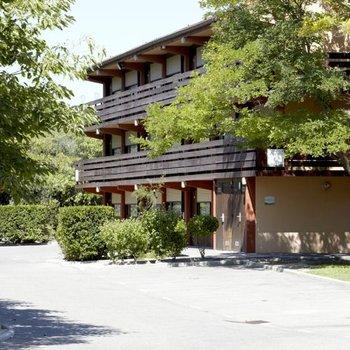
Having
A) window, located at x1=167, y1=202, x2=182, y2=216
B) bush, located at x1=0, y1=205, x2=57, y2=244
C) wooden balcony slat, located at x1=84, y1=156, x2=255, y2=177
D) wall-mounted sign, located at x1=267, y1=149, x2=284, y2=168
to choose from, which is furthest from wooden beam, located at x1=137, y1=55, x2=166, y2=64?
wall-mounted sign, located at x1=267, y1=149, x2=284, y2=168

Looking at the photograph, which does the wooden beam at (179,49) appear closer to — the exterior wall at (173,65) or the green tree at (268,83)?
the exterior wall at (173,65)

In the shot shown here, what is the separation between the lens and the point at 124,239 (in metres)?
31.1

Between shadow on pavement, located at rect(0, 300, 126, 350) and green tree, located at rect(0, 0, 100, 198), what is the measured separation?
8.01ft

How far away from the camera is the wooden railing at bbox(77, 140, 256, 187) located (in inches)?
1403

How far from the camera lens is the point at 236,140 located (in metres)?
35.2

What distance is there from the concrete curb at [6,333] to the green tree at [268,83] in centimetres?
1481

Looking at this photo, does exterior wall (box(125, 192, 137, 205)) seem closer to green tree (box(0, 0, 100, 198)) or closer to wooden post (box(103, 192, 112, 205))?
wooden post (box(103, 192, 112, 205))

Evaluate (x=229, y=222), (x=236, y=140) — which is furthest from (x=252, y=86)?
(x=229, y=222)

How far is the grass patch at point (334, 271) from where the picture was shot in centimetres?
2496

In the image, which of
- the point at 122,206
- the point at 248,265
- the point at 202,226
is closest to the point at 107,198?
the point at 122,206

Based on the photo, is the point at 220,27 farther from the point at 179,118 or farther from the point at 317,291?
the point at 317,291

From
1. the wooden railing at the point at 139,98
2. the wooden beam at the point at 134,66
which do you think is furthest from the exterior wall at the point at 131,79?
the wooden railing at the point at 139,98

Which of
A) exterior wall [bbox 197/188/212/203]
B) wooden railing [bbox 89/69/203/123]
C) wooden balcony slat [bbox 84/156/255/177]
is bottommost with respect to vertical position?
exterior wall [bbox 197/188/212/203]

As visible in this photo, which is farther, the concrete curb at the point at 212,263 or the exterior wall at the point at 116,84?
the exterior wall at the point at 116,84
